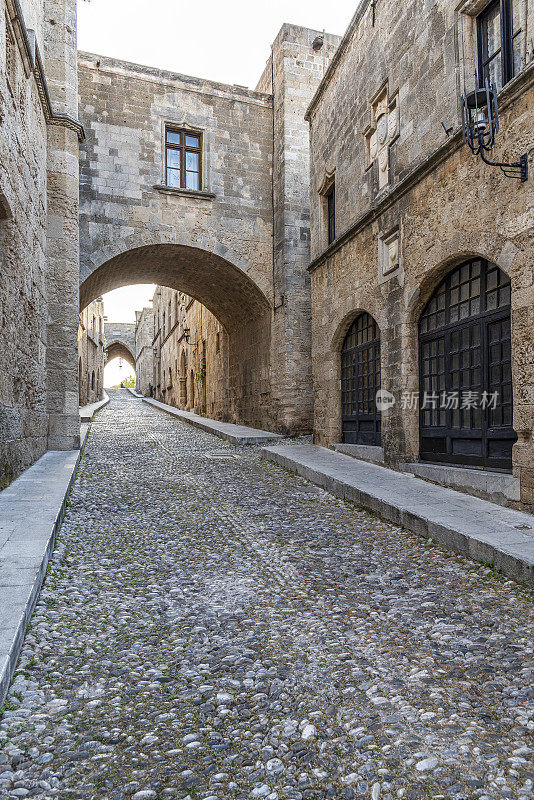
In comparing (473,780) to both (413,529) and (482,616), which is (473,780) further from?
(413,529)

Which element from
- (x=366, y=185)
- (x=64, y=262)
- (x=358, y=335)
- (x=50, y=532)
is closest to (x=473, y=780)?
(x=50, y=532)

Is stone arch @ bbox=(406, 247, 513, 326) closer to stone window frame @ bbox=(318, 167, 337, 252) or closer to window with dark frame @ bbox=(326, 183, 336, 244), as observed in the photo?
stone window frame @ bbox=(318, 167, 337, 252)

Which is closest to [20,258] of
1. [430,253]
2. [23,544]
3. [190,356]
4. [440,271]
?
[23,544]

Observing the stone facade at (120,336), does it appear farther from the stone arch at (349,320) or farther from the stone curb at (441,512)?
the stone curb at (441,512)

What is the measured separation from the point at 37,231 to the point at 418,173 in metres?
5.38

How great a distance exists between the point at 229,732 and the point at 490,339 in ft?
15.7

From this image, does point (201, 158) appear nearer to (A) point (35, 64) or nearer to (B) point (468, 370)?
(A) point (35, 64)

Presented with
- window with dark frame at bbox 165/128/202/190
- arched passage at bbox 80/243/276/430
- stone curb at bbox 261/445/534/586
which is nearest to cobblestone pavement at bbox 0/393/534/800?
stone curb at bbox 261/445/534/586

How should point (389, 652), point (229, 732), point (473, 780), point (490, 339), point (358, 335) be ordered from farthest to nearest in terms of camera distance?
point (358, 335)
point (490, 339)
point (389, 652)
point (229, 732)
point (473, 780)

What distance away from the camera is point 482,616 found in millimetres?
2928

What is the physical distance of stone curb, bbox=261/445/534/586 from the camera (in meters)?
3.62

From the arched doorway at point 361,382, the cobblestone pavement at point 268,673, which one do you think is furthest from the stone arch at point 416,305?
the cobblestone pavement at point 268,673

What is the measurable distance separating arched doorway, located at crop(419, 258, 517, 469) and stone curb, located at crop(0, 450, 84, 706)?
14.2ft

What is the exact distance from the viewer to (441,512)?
4.70m
